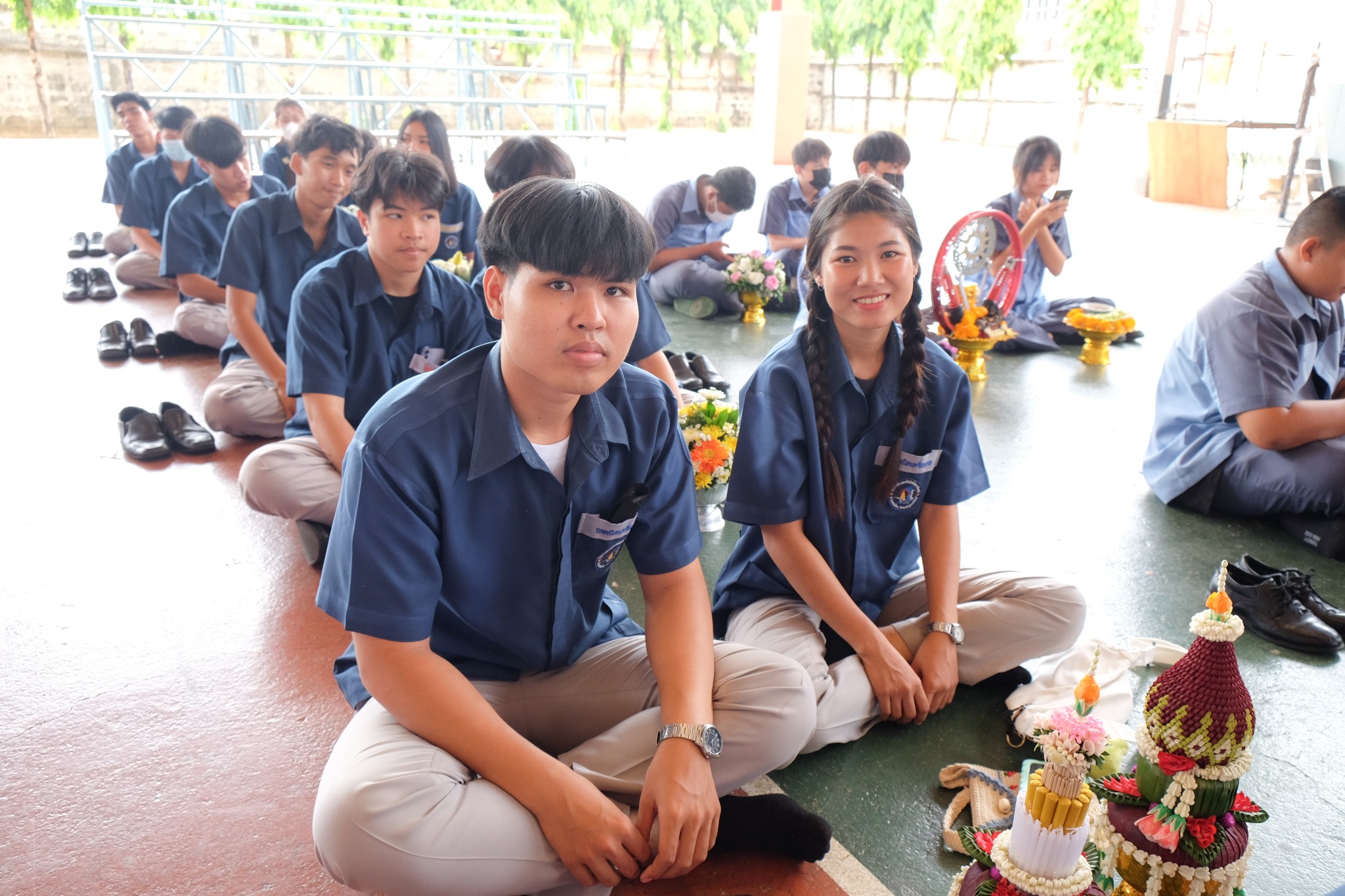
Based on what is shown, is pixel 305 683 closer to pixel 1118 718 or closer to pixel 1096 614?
pixel 1118 718

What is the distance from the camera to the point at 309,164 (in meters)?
3.42

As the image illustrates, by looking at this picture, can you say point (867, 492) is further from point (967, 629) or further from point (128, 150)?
point (128, 150)

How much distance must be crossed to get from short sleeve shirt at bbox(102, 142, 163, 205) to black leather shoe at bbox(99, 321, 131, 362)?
240cm

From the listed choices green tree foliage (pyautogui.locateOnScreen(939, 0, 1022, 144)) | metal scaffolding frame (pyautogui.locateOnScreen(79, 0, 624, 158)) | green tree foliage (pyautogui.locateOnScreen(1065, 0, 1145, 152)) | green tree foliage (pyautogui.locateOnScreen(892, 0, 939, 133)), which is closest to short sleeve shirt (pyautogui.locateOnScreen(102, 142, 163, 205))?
metal scaffolding frame (pyautogui.locateOnScreen(79, 0, 624, 158))

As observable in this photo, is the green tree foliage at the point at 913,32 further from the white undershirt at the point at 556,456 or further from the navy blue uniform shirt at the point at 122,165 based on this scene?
the white undershirt at the point at 556,456

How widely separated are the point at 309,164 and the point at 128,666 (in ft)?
6.39

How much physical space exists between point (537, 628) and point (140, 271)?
5985 millimetres

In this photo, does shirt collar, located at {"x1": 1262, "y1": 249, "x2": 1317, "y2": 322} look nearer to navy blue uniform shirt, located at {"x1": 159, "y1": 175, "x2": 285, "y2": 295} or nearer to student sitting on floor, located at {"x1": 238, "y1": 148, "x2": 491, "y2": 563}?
student sitting on floor, located at {"x1": 238, "y1": 148, "x2": 491, "y2": 563}

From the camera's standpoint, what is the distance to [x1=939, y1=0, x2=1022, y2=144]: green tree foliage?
20.6 m

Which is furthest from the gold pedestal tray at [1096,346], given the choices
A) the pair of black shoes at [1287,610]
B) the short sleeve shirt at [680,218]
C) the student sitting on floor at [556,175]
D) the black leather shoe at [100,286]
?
the black leather shoe at [100,286]

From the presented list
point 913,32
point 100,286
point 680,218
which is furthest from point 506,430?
point 913,32

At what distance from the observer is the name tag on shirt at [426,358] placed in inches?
112

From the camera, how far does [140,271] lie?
20.8 ft

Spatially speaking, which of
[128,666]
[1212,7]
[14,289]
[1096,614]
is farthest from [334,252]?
[1212,7]
